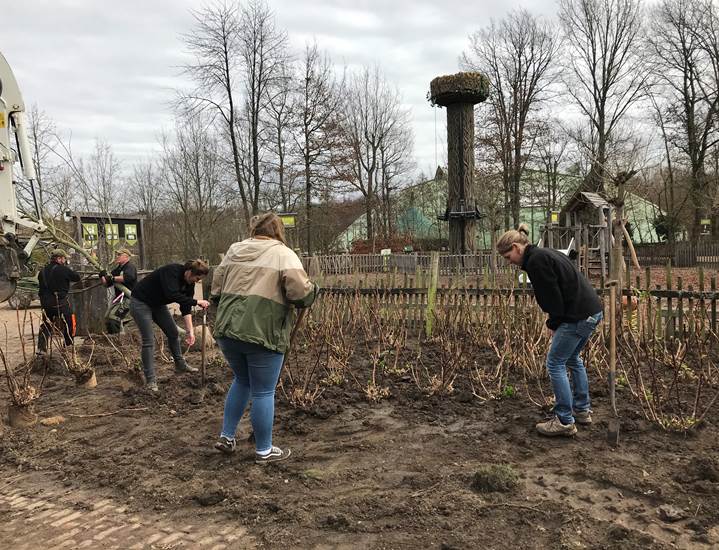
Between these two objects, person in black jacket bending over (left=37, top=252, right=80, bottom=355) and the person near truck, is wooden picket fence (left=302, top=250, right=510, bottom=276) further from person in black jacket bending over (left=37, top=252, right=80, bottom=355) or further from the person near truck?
the person near truck

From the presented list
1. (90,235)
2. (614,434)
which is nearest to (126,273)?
(90,235)

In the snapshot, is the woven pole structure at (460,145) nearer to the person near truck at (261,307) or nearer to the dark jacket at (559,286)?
the dark jacket at (559,286)

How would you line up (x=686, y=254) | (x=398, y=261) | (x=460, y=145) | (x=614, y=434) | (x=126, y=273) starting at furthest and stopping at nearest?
1. (x=686, y=254)
2. (x=398, y=261)
3. (x=460, y=145)
4. (x=126, y=273)
5. (x=614, y=434)

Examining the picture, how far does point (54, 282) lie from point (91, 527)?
5311 millimetres

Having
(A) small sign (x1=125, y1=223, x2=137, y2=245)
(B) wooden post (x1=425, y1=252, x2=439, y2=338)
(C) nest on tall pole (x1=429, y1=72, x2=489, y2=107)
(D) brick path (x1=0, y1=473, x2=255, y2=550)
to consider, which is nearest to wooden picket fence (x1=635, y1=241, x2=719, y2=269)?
(C) nest on tall pole (x1=429, y1=72, x2=489, y2=107)

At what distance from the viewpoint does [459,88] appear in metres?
16.4

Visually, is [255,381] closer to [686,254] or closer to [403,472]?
[403,472]

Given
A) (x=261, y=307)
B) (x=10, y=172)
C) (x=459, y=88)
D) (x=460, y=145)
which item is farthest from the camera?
(x=460, y=145)

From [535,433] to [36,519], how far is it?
303cm

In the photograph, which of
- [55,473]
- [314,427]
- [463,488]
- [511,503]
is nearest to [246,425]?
[314,427]

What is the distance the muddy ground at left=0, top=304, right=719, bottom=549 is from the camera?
8.04 feet

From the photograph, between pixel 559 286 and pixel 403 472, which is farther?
pixel 559 286

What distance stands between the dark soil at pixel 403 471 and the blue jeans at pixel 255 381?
0.91 ft

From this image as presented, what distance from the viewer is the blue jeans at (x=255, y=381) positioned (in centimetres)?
312
